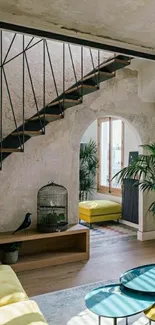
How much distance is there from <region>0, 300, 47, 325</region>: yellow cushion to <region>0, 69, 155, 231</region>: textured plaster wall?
8.06 feet

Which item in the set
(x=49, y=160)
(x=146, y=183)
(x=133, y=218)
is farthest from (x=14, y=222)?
(x=133, y=218)

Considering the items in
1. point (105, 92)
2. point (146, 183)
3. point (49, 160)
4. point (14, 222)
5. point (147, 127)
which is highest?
point (105, 92)

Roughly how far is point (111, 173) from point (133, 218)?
1.55 m

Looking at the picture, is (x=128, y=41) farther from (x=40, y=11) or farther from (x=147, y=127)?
(x=147, y=127)

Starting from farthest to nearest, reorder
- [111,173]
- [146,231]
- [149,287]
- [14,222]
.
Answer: [111,173] → [146,231] → [14,222] → [149,287]

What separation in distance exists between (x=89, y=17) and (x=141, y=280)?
83.1 inches

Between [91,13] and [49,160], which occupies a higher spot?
[91,13]

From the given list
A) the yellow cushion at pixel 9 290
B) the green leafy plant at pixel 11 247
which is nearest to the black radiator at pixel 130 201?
the green leafy plant at pixel 11 247

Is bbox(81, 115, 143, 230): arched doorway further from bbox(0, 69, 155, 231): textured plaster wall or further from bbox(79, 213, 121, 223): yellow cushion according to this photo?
bbox(0, 69, 155, 231): textured plaster wall

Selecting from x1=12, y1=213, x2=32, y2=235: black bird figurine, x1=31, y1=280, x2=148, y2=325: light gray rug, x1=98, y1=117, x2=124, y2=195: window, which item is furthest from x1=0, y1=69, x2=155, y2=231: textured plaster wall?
x1=98, y1=117, x2=124, y2=195: window

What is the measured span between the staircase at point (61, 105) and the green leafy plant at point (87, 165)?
3454 mm

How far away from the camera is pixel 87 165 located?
25.9ft

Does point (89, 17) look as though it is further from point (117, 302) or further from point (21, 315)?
point (117, 302)

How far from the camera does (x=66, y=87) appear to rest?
486cm
